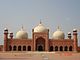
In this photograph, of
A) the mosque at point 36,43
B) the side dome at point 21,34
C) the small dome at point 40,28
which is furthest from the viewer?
the side dome at point 21,34

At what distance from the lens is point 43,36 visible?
114 ft

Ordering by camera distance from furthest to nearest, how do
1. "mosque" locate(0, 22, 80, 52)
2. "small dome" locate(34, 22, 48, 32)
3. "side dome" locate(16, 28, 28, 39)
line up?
1. "side dome" locate(16, 28, 28, 39)
2. "small dome" locate(34, 22, 48, 32)
3. "mosque" locate(0, 22, 80, 52)

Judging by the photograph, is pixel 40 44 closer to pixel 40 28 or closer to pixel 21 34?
pixel 40 28

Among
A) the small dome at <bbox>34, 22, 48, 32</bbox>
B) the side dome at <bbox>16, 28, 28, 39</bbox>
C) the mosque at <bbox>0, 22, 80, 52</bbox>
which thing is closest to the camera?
the mosque at <bbox>0, 22, 80, 52</bbox>

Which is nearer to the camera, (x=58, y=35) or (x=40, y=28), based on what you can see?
(x=40, y=28)

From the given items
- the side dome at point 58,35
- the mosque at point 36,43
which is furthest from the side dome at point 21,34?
the side dome at point 58,35

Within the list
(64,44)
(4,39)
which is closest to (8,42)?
(4,39)

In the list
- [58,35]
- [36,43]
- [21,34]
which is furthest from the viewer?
[21,34]

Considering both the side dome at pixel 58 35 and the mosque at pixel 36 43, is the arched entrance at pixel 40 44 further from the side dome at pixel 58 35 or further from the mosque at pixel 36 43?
the side dome at pixel 58 35

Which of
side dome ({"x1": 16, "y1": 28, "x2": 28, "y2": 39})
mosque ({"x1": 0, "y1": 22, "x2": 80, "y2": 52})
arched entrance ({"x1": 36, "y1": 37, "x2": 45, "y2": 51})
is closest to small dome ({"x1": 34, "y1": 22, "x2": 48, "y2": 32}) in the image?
mosque ({"x1": 0, "y1": 22, "x2": 80, "y2": 52})

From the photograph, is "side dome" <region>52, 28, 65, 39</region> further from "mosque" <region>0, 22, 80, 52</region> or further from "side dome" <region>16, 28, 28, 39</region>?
"side dome" <region>16, 28, 28, 39</region>

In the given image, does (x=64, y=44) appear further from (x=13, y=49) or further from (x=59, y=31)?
(x=13, y=49)

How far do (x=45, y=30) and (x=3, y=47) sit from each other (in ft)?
24.0

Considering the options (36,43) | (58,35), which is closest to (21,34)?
(36,43)
